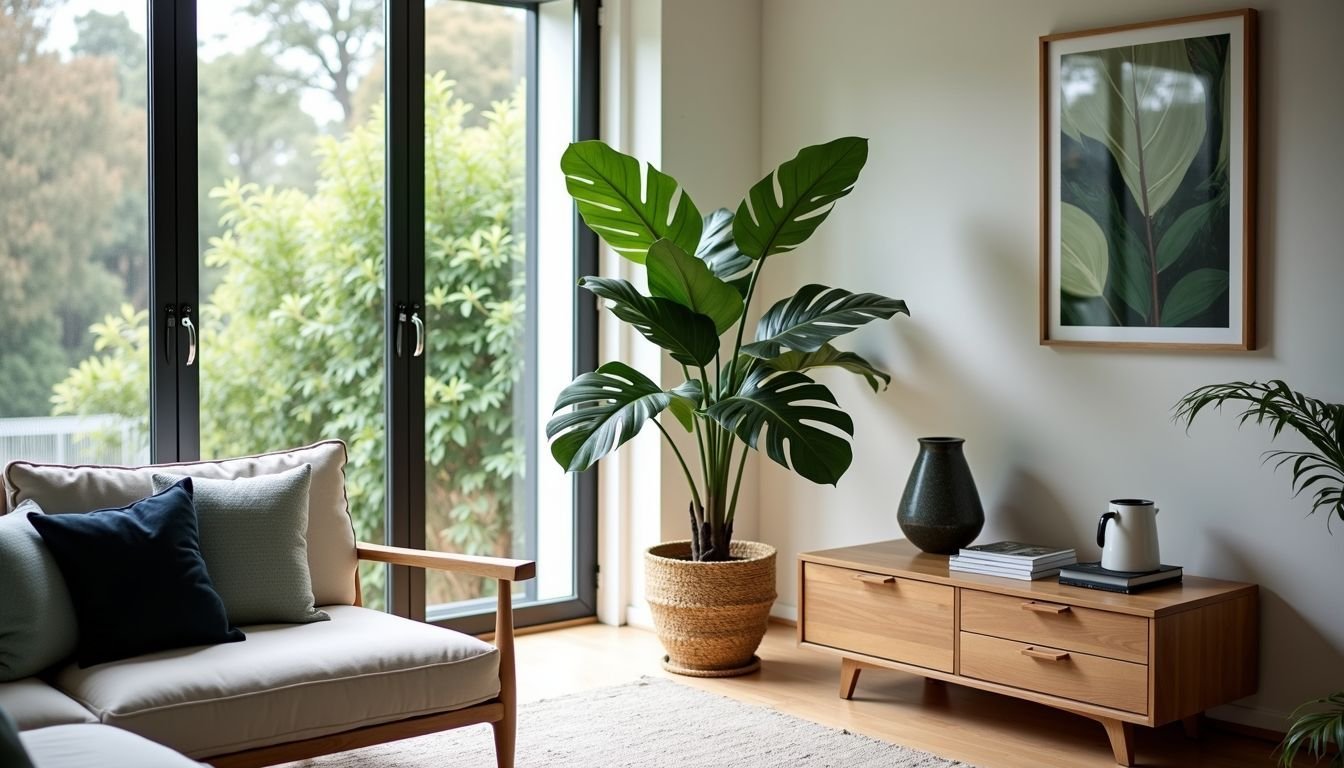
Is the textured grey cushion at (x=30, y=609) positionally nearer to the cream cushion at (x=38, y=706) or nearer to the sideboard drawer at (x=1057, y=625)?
the cream cushion at (x=38, y=706)

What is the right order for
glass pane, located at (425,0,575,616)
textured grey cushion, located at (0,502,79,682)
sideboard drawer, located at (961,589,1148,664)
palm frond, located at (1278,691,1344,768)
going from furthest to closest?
1. glass pane, located at (425,0,575,616)
2. sideboard drawer, located at (961,589,1148,664)
3. palm frond, located at (1278,691,1344,768)
4. textured grey cushion, located at (0,502,79,682)

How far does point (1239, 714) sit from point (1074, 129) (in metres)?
1.73

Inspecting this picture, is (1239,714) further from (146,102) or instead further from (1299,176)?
(146,102)

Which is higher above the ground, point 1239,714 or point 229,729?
point 229,729

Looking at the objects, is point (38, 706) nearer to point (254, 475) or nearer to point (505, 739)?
point (254, 475)

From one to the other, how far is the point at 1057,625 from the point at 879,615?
0.58m

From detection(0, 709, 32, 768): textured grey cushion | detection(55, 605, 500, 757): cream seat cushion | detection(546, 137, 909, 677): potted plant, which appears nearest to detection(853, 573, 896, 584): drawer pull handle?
detection(546, 137, 909, 677): potted plant

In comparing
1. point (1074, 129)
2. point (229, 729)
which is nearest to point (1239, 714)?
point (1074, 129)

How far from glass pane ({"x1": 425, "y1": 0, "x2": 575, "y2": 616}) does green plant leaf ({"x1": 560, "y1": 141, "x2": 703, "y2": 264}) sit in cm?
63

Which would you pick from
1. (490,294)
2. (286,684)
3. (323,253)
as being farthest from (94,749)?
(490,294)

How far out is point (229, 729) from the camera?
2719 millimetres

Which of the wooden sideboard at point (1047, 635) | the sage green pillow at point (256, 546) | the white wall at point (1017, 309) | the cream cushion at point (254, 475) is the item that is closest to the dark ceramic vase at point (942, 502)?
the wooden sideboard at point (1047, 635)

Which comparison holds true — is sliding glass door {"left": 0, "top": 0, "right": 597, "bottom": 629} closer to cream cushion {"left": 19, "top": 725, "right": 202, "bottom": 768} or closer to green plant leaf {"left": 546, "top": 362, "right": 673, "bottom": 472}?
green plant leaf {"left": 546, "top": 362, "right": 673, "bottom": 472}

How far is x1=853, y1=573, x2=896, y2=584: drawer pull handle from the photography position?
3.86 metres
